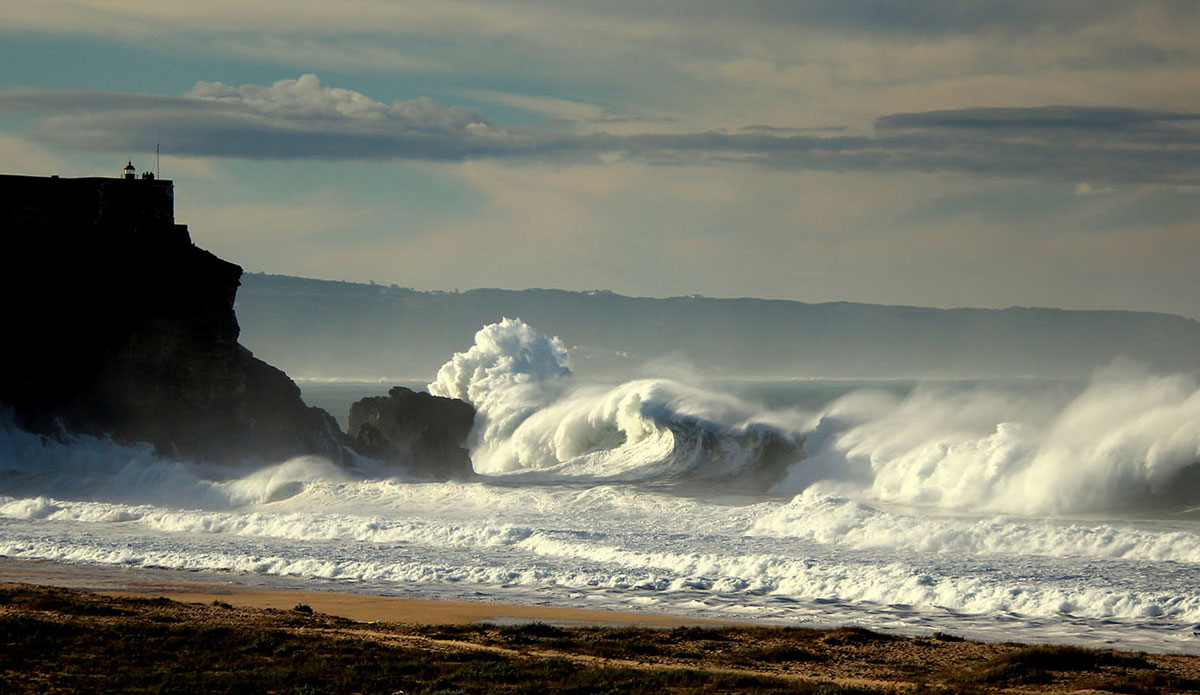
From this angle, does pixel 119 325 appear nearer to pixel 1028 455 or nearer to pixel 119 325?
pixel 119 325

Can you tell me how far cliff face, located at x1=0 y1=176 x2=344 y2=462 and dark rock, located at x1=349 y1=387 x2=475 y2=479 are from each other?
266 cm

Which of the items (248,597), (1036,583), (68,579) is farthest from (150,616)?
(1036,583)

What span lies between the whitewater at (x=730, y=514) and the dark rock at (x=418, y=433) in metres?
1.64

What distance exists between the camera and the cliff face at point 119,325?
4397cm

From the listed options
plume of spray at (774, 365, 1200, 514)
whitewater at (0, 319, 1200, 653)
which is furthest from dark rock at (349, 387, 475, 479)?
plume of spray at (774, 365, 1200, 514)

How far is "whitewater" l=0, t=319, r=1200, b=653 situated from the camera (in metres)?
23.3

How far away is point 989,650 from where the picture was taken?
1808 centimetres

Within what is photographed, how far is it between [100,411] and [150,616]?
2686 centimetres

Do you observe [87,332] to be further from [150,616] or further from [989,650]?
[989,650]

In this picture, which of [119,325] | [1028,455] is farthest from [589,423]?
[1028,455]

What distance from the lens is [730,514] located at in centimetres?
3375

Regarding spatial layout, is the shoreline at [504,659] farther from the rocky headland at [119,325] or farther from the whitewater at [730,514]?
the rocky headland at [119,325]

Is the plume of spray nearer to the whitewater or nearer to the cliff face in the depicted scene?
the whitewater

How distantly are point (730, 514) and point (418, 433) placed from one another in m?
18.4
